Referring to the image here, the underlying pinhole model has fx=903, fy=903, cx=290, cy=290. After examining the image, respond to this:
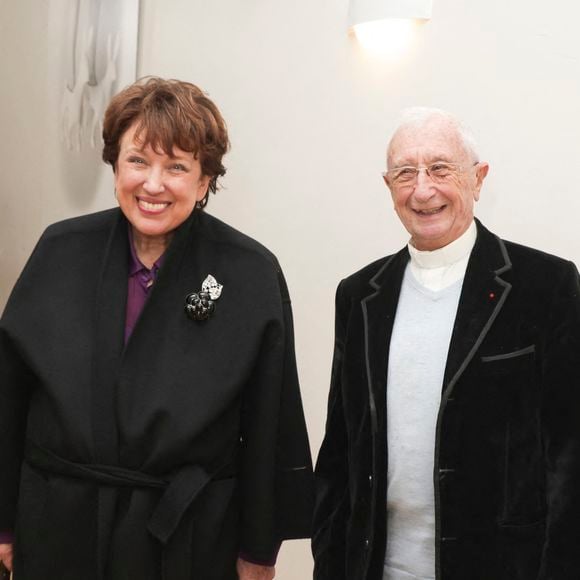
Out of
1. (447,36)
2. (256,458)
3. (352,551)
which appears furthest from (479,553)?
(447,36)

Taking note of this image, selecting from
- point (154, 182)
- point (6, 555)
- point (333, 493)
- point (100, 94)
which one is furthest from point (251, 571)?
point (100, 94)

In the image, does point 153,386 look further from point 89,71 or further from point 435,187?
point 89,71

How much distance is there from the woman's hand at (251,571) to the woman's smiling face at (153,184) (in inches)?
30.5

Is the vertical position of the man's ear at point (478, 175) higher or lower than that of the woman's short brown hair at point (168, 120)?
lower

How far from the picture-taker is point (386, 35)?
2.74 meters

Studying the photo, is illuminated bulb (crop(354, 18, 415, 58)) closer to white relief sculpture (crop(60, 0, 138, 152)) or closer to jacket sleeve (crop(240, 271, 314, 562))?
jacket sleeve (crop(240, 271, 314, 562))

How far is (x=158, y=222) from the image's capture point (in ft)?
6.53

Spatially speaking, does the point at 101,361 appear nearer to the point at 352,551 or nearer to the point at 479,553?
the point at 352,551

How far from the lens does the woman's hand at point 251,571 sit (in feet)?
6.71

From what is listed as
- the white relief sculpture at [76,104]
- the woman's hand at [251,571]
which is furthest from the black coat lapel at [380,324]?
the white relief sculpture at [76,104]

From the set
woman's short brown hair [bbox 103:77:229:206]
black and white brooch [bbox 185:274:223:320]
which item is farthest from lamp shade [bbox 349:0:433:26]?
black and white brooch [bbox 185:274:223:320]

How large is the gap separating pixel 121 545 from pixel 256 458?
13.6 inches

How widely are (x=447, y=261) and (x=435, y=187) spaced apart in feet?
0.54

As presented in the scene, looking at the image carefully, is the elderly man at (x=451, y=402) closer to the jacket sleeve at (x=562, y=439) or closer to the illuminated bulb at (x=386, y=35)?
the jacket sleeve at (x=562, y=439)
